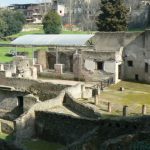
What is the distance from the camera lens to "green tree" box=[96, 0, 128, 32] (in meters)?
43.6

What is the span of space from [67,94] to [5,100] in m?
4.86

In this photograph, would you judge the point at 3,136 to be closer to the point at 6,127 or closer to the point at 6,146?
the point at 6,127

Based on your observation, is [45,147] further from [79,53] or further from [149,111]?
[79,53]

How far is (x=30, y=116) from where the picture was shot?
1931 cm

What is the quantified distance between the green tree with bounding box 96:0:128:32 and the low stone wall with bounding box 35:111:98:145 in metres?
26.0

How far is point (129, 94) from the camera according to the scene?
1096 inches

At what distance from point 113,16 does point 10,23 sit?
31.5m

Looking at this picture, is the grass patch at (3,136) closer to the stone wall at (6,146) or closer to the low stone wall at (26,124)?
the low stone wall at (26,124)

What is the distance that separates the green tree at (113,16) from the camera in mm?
43562

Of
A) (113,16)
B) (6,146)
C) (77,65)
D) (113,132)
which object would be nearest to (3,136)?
(113,132)

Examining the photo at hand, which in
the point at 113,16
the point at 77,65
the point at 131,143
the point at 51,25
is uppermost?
the point at 113,16

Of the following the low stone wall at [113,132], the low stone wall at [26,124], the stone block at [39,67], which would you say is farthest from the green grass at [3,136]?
the stone block at [39,67]

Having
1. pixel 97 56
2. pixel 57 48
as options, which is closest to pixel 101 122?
pixel 97 56

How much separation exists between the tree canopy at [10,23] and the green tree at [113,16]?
27.7m
